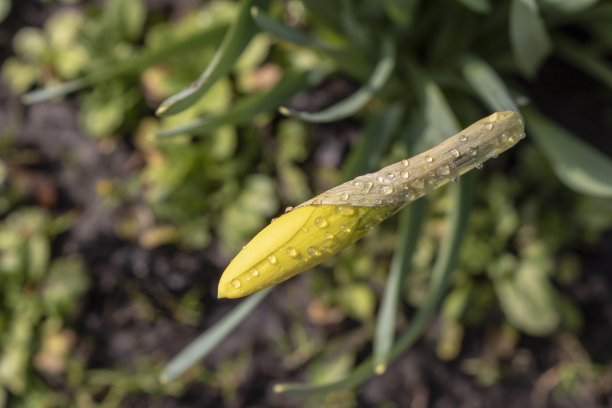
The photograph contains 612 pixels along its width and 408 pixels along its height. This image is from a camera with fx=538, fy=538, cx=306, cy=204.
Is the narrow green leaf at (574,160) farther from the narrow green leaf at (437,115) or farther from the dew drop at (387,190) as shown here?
the dew drop at (387,190)

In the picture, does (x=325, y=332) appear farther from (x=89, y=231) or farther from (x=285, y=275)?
(x=285, y=275)

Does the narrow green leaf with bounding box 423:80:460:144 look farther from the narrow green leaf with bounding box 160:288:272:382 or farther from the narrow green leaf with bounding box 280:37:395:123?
the narrow green leaf with bounding box 160:288:272:382

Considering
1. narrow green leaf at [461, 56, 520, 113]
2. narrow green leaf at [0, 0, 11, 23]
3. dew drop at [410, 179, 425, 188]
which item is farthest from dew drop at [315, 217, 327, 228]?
narrow green leaf at [0, 0, 11, 23]

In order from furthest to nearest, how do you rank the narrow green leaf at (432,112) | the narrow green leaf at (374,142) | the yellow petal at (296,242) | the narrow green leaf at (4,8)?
the narrow green leaf at (4,8), the narrow green leaf at (374,142), the narrow green leaf at (432,112), the yellow petal at (296,242)

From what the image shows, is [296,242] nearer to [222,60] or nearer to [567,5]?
[222,60]

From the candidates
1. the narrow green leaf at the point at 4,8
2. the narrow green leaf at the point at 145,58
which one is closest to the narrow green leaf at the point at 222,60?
the narrow green leaf at the point at 145,58

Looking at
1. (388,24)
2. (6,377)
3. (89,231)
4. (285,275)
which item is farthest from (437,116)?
(6,377)
